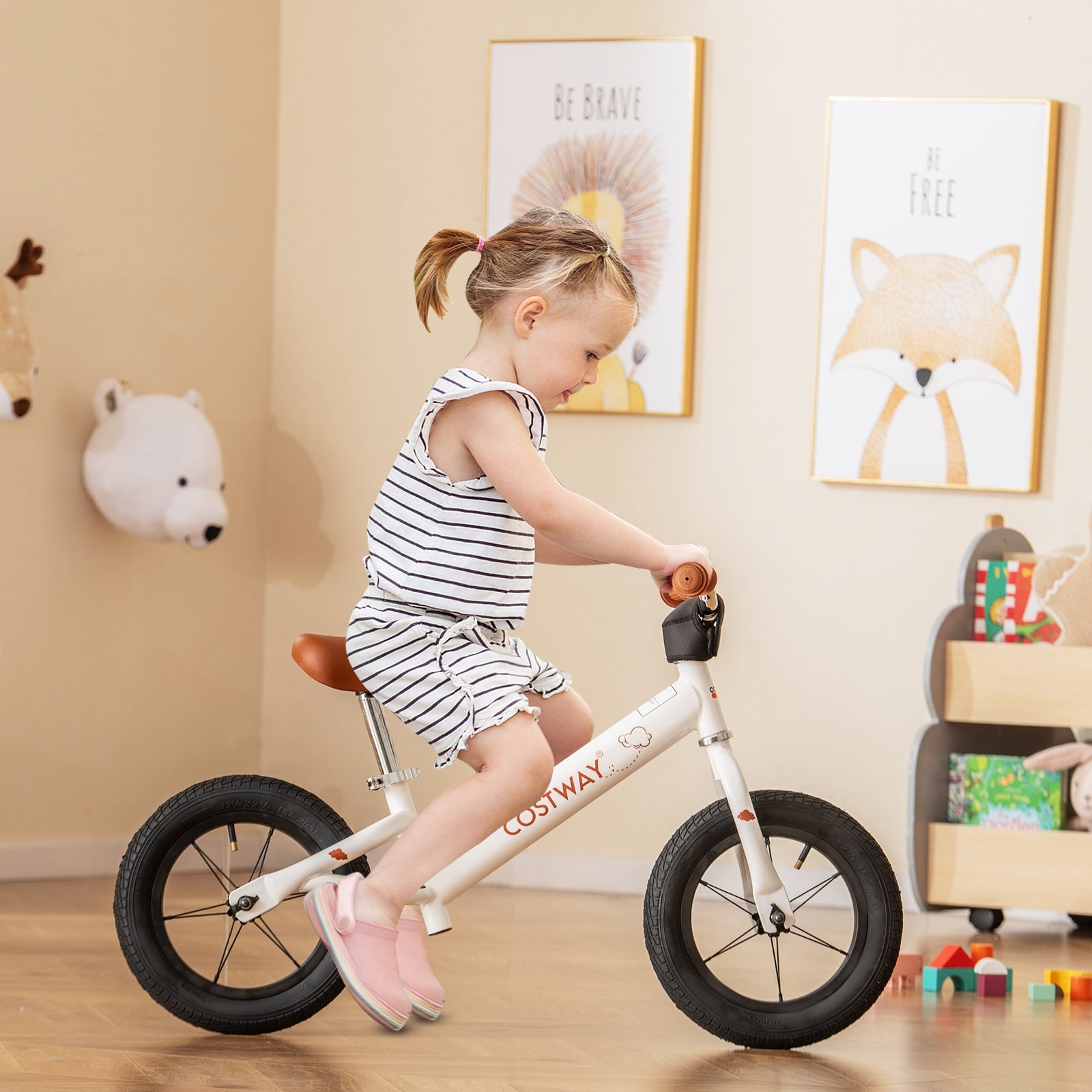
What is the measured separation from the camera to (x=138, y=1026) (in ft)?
5.79

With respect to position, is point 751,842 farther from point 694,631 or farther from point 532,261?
point 532,261

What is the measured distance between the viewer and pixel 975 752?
8.54 feet

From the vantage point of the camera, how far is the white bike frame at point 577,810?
5.46 ft

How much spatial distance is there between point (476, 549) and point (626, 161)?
1.46 m

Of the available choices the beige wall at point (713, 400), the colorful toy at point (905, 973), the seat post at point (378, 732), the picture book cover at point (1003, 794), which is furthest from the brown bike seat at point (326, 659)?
the picture book cover at point (1003, 794)

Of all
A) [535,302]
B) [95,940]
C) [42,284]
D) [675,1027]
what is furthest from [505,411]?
[42,284]

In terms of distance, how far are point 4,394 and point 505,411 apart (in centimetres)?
126

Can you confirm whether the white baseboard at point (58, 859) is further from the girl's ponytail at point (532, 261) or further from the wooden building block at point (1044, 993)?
the wooden building block at point (1044, 993)

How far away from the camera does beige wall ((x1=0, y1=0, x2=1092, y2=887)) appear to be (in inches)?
104

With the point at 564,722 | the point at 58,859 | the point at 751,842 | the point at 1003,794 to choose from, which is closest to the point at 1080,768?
the point at 1003,794

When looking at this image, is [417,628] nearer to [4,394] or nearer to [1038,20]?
[4,394]

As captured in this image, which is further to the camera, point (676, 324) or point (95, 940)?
point (676, 324)

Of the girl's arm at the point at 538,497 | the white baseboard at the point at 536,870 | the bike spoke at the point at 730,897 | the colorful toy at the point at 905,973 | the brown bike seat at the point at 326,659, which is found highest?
the girl's arm at the point at 538,497

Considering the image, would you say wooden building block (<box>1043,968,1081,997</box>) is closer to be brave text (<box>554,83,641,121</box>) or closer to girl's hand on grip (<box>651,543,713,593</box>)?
girl's hand on grip (<box>651,543,713,593</box>)
